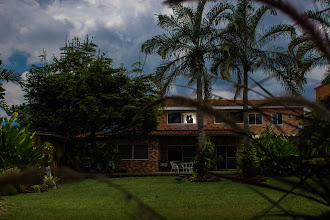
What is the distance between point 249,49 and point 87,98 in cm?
969

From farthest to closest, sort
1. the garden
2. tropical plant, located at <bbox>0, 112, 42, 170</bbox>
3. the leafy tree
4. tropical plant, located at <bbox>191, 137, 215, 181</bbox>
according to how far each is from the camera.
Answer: the leafy tree, tropical plant, located at <bbox>191, 137, 215, 181</bbox>, tropical plant, located at <bbox>0, 112, 42, 170</bbox>, the garden

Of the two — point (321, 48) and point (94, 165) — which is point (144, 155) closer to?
point (94, 165)

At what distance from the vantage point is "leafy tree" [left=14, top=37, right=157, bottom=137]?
20172 millimetres

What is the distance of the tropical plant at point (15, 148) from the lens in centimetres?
1020

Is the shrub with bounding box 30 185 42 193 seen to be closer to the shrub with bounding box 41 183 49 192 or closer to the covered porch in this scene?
the shrub with bounding box 41 183 49 192

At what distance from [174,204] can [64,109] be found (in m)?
14.0

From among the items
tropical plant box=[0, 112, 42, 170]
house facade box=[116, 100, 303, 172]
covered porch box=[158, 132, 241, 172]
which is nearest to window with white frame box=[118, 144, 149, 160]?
house facade box=[116, 100, 303, 172]

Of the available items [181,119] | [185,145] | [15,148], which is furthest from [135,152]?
[15,148]

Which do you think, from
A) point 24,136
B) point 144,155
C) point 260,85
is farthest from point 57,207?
point 144,155

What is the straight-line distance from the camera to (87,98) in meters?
19.6

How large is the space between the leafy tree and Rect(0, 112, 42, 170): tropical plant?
343 inches

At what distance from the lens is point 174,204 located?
8109mm

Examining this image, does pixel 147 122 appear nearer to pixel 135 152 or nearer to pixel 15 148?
pixel 135 152

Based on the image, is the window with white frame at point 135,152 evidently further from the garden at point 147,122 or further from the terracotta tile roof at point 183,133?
the garden at point 147,122
